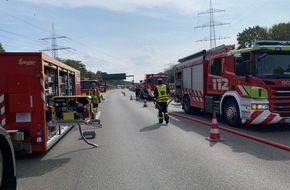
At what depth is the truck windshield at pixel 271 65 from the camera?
37.3 feet

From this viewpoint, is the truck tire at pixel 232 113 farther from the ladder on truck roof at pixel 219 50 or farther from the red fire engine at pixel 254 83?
the ladder on truck roof at pixel 219 50

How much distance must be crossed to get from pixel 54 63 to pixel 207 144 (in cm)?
441

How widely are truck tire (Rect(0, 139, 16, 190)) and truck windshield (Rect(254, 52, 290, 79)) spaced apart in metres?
8.29

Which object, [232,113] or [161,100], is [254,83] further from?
[161,100]

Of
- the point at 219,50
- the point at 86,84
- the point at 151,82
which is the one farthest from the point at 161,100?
the point at 151,82

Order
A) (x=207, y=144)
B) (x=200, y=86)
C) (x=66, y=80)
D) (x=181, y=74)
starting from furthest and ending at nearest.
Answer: (x=181, y=74)
(x=200, y=86)
(x=66, y=80)
(x=207, y=144)

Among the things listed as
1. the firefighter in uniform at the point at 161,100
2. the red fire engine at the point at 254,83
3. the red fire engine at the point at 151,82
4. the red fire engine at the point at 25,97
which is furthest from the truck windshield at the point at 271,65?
the red fire engine at the point at 151,82

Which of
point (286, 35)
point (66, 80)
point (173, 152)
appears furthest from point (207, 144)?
point (286, 35)

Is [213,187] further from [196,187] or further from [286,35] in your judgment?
[286,35]

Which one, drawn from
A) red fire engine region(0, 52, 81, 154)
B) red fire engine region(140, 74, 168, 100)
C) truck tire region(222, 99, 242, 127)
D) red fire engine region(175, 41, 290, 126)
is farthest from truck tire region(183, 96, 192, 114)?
red fire engine region(140, 74, 168, 100)

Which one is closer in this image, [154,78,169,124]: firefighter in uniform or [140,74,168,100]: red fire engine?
[154,78,169,124]: firefighter in uniform

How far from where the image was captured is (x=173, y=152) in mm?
8391

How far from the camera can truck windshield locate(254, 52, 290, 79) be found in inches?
448

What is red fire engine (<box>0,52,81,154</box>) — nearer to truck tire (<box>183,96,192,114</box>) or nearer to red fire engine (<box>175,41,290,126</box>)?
red fire engine (<box>175,41,290,126</box>)
